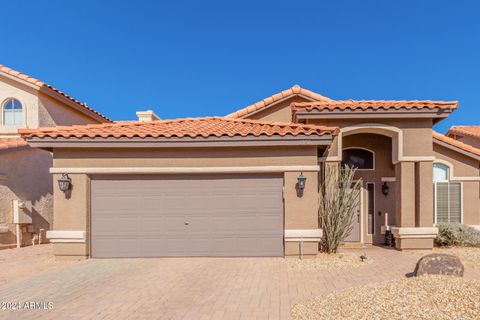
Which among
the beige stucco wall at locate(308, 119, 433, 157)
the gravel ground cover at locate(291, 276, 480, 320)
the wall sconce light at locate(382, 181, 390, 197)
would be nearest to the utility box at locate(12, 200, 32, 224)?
the beige stucco wall at locate(308, 119, 433, 157)

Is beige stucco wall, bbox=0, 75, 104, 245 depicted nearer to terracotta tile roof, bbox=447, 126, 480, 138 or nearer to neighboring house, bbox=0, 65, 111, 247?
neighboring house, bbox=0, 65, 111, 247

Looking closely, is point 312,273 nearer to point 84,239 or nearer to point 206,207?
point 206,207

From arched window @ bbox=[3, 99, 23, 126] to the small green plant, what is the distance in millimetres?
12321

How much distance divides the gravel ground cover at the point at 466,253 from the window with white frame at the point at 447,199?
1590 millimetres

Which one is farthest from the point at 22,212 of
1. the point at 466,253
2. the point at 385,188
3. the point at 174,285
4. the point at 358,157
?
the point at 466,253

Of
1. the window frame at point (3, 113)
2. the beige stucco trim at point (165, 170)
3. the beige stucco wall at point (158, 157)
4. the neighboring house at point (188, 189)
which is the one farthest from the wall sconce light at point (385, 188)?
the window frame at point (3, 113)

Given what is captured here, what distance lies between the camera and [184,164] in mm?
9305

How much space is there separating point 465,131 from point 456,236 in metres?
12.1

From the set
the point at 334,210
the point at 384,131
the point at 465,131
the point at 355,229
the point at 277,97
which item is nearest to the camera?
the point at 334,210

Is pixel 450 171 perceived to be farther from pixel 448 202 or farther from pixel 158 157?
pixel 158 157

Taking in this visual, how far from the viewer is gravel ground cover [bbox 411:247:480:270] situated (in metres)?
8.46

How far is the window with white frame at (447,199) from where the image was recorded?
11.7 meters

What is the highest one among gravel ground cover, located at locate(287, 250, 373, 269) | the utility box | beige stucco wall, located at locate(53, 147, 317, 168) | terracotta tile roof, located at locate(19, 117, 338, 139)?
terracotta tile roof, located at locate(19, 117, 338, 139)

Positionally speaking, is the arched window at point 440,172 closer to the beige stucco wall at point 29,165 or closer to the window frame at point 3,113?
the beige stucco wall at point 29,165
